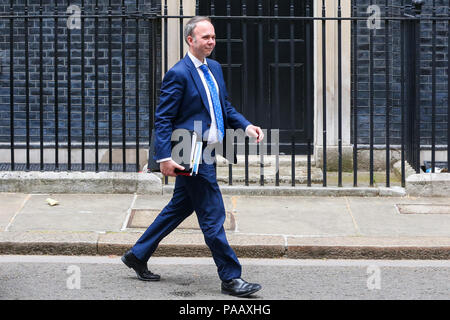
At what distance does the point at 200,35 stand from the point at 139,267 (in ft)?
5.27

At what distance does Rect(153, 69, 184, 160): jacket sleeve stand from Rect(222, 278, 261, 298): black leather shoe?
0.90m

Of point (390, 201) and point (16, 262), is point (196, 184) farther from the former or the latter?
point (390, 201)

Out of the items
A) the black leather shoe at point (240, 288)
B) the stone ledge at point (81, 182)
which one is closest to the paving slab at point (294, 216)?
the stone ledge at point (81, 182)

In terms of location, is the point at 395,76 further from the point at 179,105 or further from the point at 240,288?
the point at 240,288

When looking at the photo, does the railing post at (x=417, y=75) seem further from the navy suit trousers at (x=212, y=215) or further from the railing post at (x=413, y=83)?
the navy suit trousers at (x=212, y=215)

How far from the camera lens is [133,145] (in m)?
10.6

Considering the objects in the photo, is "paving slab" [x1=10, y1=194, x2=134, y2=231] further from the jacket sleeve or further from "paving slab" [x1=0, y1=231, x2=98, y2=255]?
the jacket sleeve

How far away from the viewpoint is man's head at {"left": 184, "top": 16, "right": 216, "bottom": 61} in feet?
19.5

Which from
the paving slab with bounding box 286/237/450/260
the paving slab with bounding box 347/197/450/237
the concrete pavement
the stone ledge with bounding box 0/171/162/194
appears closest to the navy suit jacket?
the concrete pavement

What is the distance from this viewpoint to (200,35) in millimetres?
5945

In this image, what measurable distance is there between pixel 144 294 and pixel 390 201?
12.0 feet

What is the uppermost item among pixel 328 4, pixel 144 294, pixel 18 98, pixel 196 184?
pixel 328 4

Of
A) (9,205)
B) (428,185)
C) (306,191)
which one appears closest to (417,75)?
(428,185)

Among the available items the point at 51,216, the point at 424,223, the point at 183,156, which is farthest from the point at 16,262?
the point at 424,223
